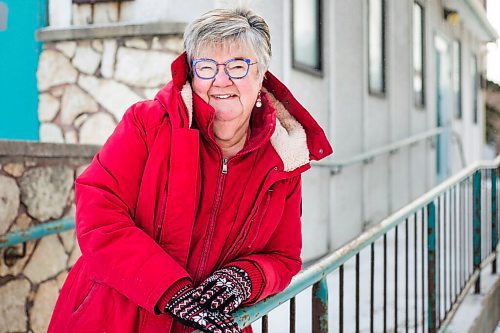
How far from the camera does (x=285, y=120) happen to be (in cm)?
195

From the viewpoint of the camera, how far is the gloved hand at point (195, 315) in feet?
4.78

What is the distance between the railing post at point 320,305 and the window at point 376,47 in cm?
586

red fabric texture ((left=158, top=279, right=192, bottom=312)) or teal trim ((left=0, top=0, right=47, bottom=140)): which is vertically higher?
teal trim ((left=0, top=0, right=47, bottom=140))

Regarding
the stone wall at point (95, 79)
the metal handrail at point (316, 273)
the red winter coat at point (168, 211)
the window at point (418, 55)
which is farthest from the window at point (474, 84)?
the red winter coat at point (168, 211)

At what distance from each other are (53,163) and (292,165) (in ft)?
7.23

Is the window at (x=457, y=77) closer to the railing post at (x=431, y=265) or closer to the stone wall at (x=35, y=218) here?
the railing post at (x=431, y=265)

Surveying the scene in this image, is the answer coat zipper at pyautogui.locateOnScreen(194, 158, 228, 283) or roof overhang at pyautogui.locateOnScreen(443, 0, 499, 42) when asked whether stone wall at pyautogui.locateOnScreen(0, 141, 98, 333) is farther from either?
roof overhang at pyautogui.locateOnScreen(443, 0, 499, 42)

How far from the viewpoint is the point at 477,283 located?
496 centimetres

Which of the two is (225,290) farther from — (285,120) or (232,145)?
(285,120)

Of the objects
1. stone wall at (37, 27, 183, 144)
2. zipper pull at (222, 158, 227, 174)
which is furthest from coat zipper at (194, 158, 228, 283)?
stone wall at (37, 27, 183, 144)

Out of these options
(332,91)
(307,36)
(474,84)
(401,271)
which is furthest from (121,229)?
(474,84)

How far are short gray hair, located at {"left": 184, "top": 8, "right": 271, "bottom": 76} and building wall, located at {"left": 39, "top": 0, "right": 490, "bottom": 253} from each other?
18 cm

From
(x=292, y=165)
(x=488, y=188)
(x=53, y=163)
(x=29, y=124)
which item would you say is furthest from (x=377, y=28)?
(x=292, y=165)

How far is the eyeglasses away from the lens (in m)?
1.73
